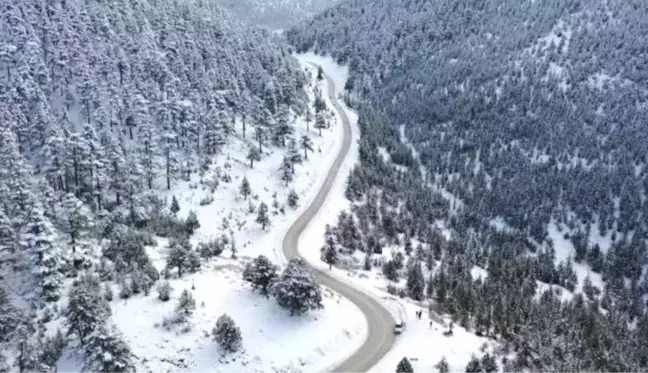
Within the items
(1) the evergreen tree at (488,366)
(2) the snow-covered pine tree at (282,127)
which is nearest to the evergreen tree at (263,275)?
(1) the evergreen tree at (488,366)

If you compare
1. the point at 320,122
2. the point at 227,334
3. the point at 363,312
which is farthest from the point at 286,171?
the point at 227,334

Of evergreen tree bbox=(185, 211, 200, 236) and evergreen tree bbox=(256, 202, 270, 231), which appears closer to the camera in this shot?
evergreen tree bbox=(185, 211, 200, 236)

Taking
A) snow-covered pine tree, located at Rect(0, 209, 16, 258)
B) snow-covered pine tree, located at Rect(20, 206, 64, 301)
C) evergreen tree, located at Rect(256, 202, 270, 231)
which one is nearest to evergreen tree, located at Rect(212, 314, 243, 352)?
snow-covered pine tree, located at Rect(20, 206, 64, 301)

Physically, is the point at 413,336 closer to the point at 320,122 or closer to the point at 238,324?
the point at 238,324

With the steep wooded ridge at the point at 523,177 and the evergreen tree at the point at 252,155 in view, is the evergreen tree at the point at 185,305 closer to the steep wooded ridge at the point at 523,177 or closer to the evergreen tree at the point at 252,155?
the steep wooded ridge at the point at 523,177

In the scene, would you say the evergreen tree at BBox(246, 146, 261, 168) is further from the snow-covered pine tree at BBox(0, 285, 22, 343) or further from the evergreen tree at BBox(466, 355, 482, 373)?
the evergreen tree at BBox(466, 355, 482, 373)
